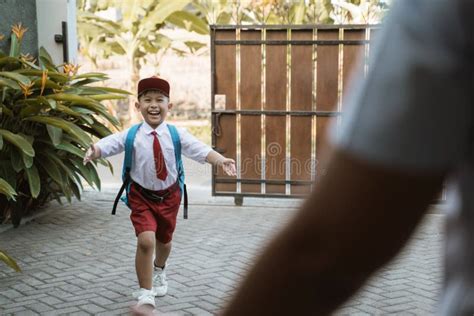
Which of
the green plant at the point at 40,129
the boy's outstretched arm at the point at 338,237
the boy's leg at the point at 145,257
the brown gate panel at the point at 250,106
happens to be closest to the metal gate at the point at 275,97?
the brown gate panel at the point at 250,106

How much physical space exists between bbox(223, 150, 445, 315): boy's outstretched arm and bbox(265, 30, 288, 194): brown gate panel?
7.87 m

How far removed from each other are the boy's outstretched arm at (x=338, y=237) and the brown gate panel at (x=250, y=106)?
310 inches

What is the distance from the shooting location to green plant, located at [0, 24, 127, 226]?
290 inches

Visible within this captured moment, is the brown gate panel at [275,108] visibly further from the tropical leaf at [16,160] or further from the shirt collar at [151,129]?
the shirt collar at [151,129]

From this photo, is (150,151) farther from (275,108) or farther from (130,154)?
(275,108)

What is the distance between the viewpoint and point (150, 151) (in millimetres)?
5324

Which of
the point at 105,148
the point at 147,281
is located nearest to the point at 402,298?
the point at 147,281

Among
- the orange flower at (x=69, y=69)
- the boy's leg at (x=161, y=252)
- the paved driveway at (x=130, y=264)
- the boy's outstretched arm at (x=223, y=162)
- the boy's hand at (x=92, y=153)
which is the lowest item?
the paved driveway at (x=130, y=264)

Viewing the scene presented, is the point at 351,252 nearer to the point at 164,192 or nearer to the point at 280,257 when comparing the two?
the point at 280,257

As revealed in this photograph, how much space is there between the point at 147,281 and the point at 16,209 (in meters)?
2.89

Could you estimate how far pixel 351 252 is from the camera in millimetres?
811

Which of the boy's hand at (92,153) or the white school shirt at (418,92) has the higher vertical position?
the white school shirt at (418,92)

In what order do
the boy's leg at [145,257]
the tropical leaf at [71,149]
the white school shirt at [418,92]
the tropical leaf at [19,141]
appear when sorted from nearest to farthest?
the white school shirt at [418,92] → the boy's leg at [145,257] → the tropical leaf at [19,141] → the tropical leaf at [71,149]

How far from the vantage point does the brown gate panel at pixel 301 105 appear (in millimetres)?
8594
